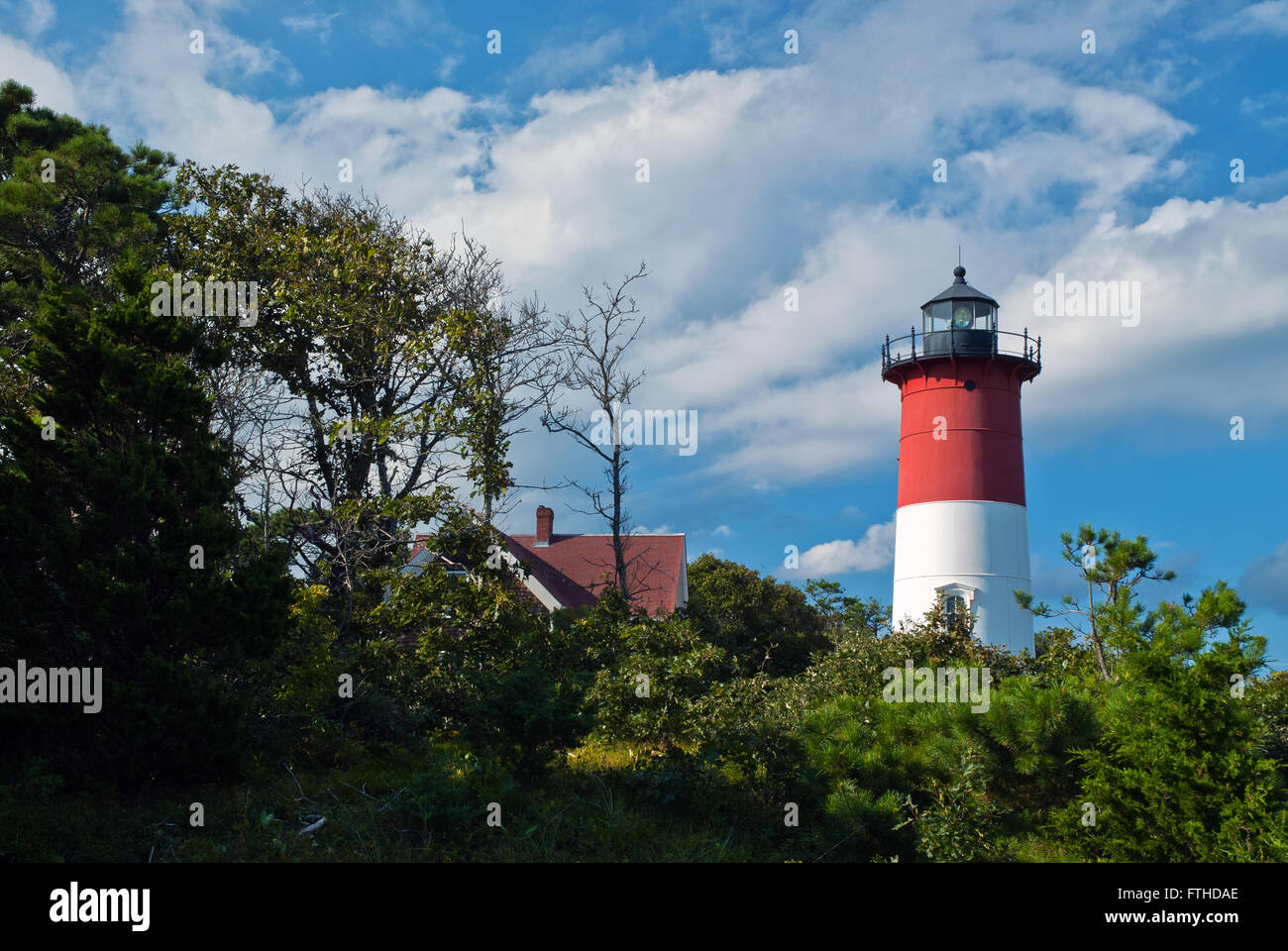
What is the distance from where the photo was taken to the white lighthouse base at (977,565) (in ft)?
69.5

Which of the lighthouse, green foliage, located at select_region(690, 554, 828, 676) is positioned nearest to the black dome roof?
the lighthouse

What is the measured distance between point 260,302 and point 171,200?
3643mm

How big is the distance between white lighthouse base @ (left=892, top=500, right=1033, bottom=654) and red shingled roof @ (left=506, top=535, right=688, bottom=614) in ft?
30.5

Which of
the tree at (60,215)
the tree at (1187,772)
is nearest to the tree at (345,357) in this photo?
the tree at (60,215)

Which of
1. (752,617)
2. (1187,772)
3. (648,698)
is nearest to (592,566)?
(752,617)

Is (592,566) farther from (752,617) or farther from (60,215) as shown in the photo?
(60,215)

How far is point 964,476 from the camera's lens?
2158cm

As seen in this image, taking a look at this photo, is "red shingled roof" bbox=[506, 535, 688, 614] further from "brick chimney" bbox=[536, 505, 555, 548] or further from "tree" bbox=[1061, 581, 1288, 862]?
"tree" bbox=[1061, 581, 1288, 862]

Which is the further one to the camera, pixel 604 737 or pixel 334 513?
pixel 334 513

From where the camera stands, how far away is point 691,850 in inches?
408

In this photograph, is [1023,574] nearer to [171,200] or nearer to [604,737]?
[604,737]

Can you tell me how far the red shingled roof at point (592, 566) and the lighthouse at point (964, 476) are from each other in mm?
9207
